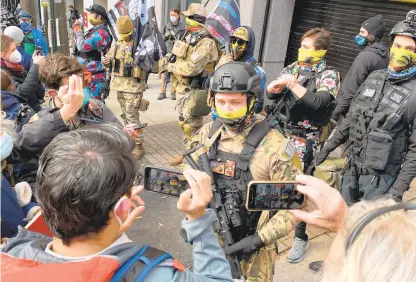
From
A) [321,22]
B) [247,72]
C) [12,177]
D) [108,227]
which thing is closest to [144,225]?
[12,177]

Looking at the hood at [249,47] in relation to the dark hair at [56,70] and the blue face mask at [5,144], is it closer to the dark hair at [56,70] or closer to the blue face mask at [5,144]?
the dark hair at [56,70]

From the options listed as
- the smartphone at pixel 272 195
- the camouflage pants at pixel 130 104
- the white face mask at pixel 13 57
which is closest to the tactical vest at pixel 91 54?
the camouflage pants at pixel 130 104

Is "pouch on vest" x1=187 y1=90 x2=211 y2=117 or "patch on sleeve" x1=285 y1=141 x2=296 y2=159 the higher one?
"patch on sleeve" x1=285 y1=141 x2=296 y2=159

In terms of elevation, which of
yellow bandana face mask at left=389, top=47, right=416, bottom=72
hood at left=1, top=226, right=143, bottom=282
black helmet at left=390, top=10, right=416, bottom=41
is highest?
black helmet at left=390, top=10, right=416, bottom=41

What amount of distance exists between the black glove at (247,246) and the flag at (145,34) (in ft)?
13.8

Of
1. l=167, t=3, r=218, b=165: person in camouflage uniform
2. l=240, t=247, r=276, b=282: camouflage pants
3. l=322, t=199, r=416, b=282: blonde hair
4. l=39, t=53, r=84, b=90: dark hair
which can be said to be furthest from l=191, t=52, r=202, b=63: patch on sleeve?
l=322, t=199, r=416, b=282: blonde hair

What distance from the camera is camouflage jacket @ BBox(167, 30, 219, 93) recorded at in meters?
5.66

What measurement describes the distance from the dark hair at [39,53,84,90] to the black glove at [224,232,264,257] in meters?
1.89

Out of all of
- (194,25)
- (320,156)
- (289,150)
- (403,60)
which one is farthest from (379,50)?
(289,150)

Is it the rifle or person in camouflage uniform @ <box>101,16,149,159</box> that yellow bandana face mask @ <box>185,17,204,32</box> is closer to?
person in camouflage uniform @ <box>101,16,149,159</box>

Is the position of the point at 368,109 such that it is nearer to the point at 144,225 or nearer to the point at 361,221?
the point at 361,221

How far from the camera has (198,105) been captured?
570cm

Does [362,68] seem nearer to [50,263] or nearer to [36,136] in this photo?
[36,136]

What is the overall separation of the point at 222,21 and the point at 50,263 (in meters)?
4.84
